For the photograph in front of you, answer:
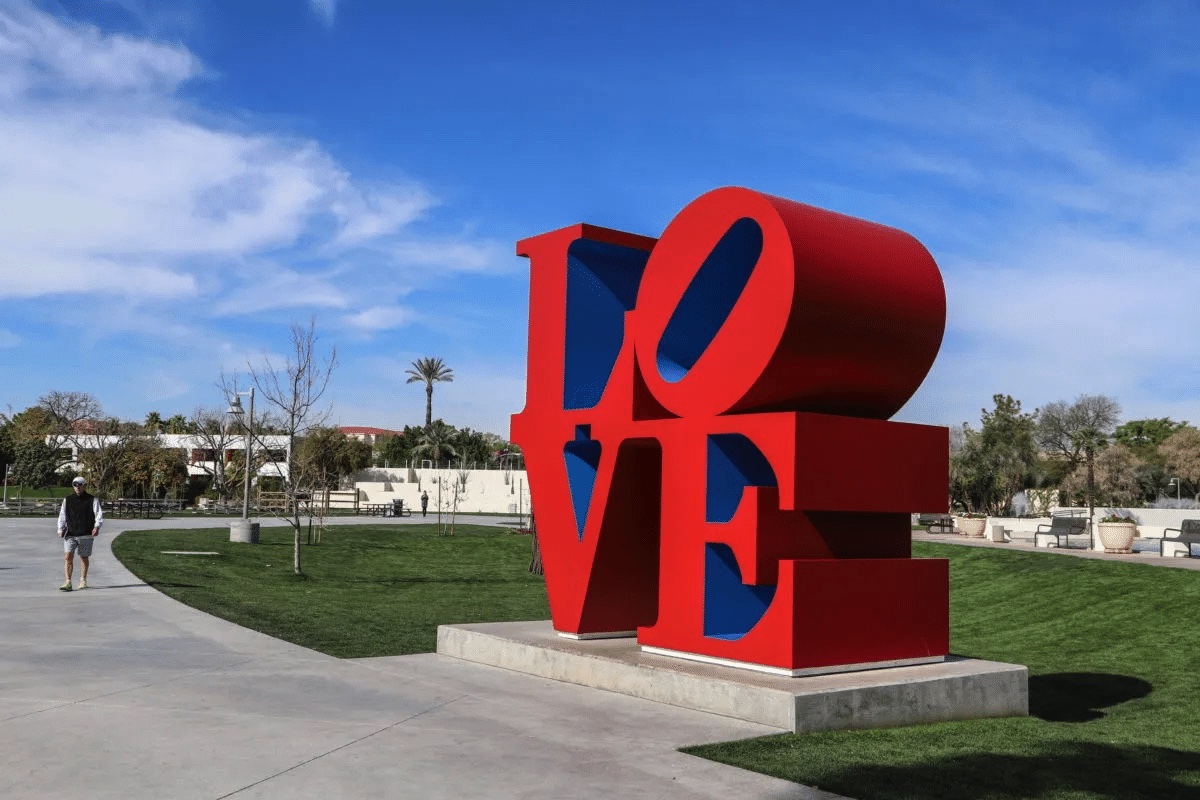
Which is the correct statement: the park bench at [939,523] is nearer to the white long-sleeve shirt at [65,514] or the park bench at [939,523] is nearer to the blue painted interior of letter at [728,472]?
the white long-sleeve shirt at [65,514]

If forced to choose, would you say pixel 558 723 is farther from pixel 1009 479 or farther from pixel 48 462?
pixel 48 462

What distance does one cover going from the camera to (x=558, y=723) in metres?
7.75

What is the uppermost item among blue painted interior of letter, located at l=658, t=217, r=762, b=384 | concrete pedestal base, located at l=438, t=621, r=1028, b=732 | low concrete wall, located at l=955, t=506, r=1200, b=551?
blue painted interior of letter, located at l=658, t=217, r=762, b=384

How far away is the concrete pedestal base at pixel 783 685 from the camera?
308 inches

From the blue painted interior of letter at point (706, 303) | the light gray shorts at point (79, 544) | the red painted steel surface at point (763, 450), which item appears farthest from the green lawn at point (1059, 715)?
the light gray shorts at point (79, 544)

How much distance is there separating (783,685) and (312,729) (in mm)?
3471

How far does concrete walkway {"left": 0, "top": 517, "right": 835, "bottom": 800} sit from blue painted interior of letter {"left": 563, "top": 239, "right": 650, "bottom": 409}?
3.13 m

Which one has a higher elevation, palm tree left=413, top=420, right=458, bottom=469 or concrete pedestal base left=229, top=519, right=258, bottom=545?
palm tree left=413, top=420, right=458, bottom=469

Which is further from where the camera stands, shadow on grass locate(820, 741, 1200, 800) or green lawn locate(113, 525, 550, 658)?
green lawn locate(113, 525, 550, 658)

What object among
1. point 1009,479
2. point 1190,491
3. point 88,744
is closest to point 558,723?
point 88,744

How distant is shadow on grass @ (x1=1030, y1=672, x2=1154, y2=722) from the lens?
10.8 meters

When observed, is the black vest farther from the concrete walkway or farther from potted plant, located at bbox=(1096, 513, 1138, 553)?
potted plant, located at bbox=(1096, 513, 1138, 553)

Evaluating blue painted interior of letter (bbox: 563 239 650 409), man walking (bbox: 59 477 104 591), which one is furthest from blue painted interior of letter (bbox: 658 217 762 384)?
man walking (bbox: 59 477 104 591)

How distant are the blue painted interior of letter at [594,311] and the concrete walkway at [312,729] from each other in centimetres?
313
